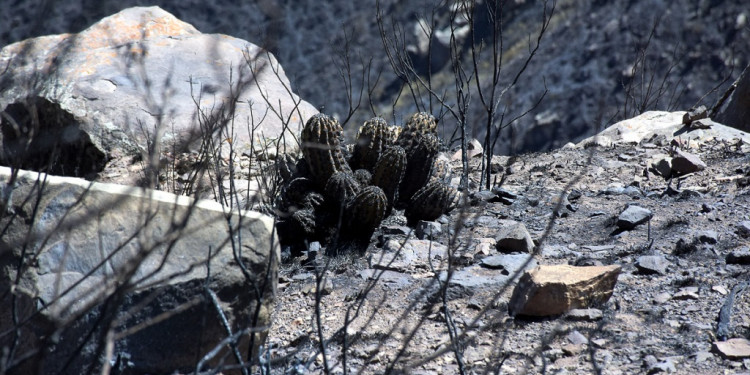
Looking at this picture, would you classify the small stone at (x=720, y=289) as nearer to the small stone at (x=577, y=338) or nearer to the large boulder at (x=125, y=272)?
the small stone at (x=577, y=338)

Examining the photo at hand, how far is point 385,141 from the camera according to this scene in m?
5.11

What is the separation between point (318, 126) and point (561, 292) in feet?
7.30

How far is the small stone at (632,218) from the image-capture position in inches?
173

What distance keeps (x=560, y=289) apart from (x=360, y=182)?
1903 mm

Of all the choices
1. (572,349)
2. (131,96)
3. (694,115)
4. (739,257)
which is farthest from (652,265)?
(131,96)

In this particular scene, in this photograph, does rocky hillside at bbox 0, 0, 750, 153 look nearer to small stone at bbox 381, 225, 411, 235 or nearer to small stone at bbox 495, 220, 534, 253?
small stone at bbox 381, 225, 411, 235

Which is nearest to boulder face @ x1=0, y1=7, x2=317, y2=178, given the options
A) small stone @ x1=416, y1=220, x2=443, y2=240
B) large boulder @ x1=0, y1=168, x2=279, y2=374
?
small stone @ x1=416, y1=220, x2=443, y2=240

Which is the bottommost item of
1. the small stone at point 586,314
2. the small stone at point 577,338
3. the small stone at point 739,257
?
the small stone at point 577,338

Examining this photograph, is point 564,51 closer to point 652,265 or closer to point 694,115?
point 694,115

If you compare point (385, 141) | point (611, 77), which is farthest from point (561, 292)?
point (611, 77)

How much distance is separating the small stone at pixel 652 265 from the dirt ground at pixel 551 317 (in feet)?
0.04

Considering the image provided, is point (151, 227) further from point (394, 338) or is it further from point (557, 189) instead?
point (557, 189)

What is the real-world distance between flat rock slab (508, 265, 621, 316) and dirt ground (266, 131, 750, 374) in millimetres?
66

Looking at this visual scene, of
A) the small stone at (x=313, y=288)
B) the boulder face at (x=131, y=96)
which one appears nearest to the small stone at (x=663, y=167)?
the boulder face at (x=131, y=96)
